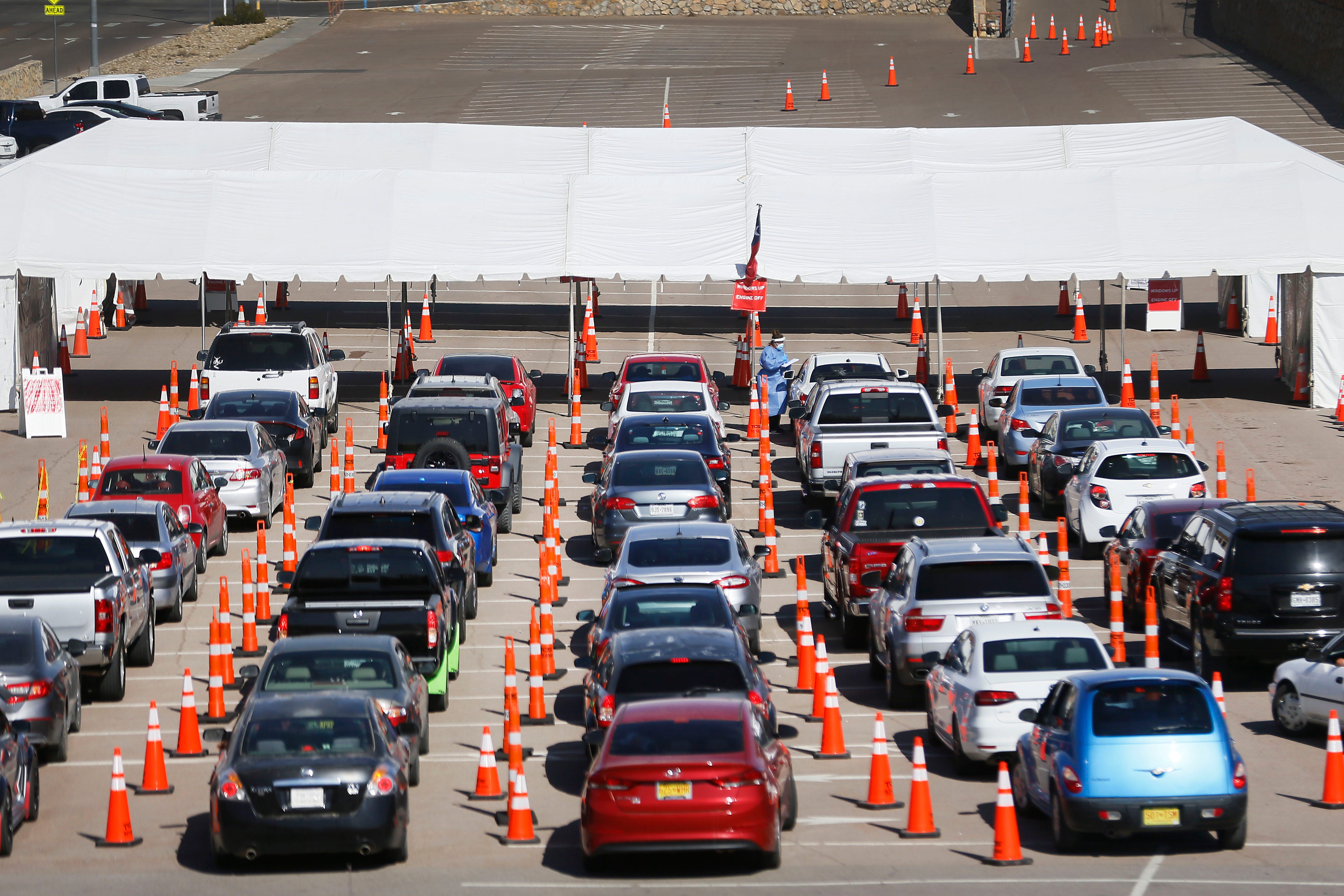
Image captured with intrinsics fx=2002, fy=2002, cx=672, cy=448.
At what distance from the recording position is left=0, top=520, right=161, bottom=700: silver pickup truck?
18562 millimetres

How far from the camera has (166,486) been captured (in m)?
24.2

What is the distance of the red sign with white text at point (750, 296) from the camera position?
3453 cm

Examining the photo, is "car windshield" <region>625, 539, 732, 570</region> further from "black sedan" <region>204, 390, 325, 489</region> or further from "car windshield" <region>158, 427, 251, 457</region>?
"black sedan" <region>204, 390, 325, 489</region>

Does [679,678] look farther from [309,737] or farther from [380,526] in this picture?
[380,526]

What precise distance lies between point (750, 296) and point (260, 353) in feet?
28.0

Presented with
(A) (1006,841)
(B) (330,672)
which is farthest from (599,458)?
(A) (1006,841)

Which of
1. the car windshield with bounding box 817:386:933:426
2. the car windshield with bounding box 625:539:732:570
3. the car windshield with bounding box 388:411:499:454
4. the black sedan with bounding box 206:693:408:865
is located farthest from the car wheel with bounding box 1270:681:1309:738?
the car windshield with bounding box 388:411:499:454

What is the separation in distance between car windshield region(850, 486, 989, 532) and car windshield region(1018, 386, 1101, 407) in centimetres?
828

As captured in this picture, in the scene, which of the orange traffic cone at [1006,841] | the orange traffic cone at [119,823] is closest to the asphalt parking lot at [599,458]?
the orange traffic cone at [1006,841]

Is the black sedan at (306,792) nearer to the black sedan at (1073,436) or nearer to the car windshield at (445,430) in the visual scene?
the car windshield at (445,430)

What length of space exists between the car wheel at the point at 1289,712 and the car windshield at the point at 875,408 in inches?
393

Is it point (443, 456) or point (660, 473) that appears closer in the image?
point (660, 473)

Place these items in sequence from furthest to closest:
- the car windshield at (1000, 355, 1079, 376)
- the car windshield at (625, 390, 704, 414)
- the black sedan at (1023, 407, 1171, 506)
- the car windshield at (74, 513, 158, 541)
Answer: the car windshield at (1000, 355, 1079, 376) → the car windshield at (625, 390, 704, 414) → the black sedan at (1023, 407, 1171, 506) → the car windshield at (74, 513, 158, 541)

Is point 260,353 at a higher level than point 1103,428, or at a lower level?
higher
